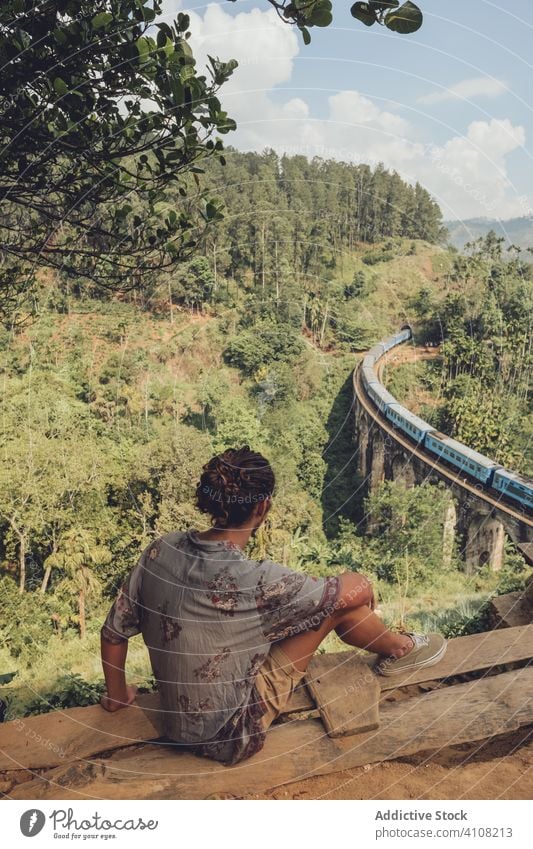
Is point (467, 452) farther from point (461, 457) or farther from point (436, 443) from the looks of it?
point (436, 443)

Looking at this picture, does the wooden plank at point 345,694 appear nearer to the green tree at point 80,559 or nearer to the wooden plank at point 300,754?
the wooden plank at point 300,754

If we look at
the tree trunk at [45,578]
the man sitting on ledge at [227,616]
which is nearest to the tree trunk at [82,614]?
the tree trunk at [45,578]

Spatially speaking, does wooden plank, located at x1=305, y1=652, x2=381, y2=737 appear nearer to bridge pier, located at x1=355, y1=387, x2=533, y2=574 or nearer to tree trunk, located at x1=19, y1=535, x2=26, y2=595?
tree trunk, located at x1=19, y1=535, x2=26, y2=595

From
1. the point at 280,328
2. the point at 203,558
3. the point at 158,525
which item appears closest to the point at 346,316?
the point at 280,328

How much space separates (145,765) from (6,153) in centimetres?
258

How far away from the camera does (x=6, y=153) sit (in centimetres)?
248

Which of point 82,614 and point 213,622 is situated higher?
point 213,622

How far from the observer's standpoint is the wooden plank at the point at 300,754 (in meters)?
1.81

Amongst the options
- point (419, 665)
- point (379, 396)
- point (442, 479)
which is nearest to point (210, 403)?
point (419, 665)

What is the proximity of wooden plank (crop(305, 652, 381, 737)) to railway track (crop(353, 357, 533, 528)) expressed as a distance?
11.6 meters

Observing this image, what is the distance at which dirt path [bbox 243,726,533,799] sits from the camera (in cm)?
191

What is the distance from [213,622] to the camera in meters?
1.80

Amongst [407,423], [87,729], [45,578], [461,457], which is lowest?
[45,578]

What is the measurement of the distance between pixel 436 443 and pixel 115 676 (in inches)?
574
